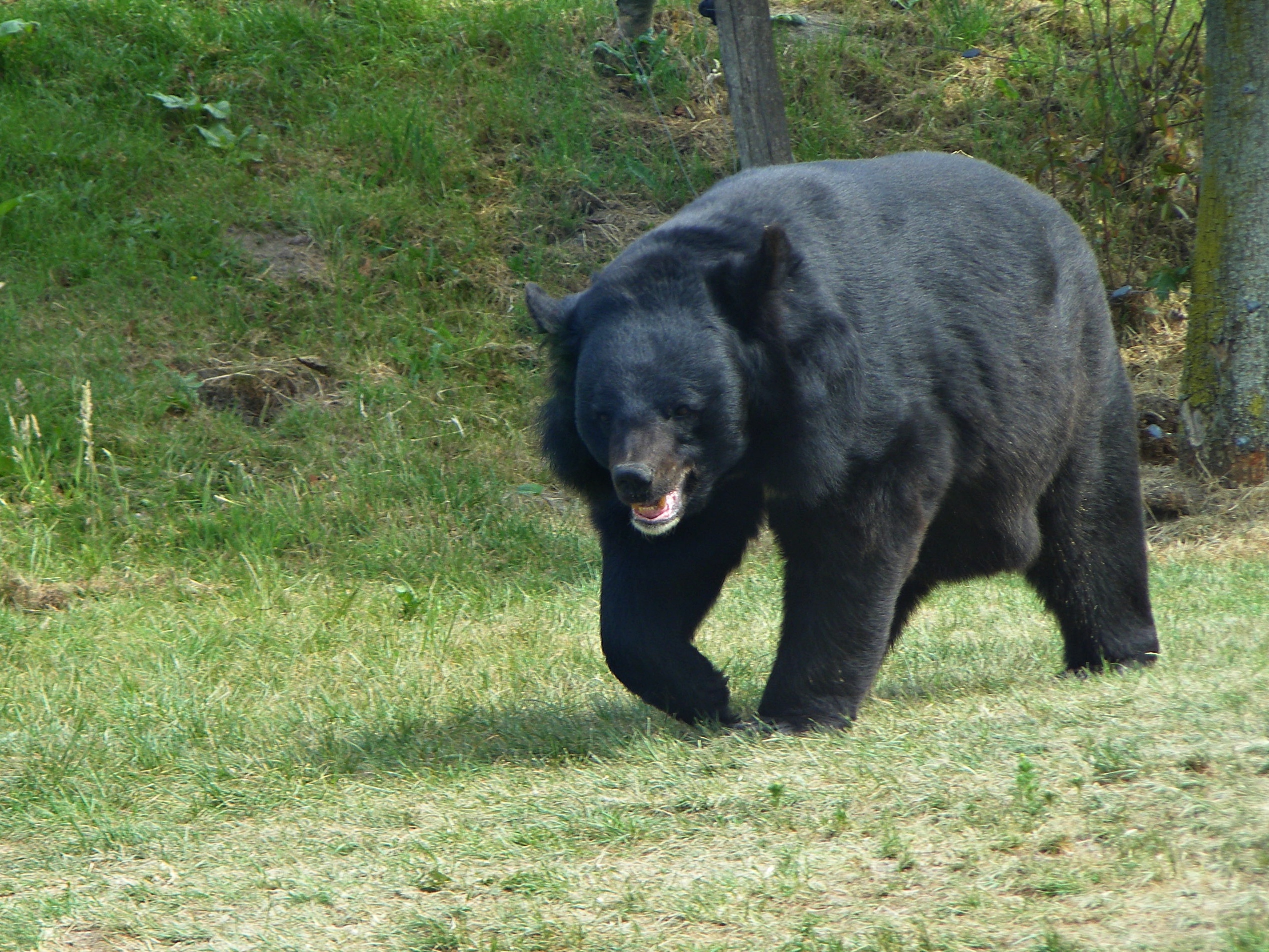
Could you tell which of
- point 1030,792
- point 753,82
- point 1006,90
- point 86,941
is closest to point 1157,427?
point 1006,90

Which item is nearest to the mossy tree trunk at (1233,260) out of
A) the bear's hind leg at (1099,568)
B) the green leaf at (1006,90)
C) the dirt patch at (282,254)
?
the green leaf at (1006,90)

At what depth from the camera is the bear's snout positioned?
11.8ft

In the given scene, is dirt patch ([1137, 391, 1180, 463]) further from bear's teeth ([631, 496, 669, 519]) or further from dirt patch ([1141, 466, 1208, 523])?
bear's teeth ([631, 496, 669, 519])

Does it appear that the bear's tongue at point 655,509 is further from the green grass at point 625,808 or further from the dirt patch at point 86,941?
the dirt patch at point 86,941

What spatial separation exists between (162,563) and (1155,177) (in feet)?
22.2

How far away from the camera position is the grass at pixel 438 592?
2.97m

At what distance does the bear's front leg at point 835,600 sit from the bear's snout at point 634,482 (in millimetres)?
462

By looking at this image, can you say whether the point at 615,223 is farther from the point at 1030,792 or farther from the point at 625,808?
the point at 1030,792

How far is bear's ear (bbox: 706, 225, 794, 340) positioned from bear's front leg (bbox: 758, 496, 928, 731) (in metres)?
0.53

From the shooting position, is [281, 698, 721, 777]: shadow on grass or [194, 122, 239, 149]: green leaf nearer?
[281, 698, 721, 777]: shadow on grass

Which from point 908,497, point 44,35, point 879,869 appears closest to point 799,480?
point 908,497

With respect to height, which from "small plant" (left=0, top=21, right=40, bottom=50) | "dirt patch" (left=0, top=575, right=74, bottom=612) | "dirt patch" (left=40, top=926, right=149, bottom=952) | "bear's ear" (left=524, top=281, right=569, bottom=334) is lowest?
"dirt patch" (left=0, top=575, right=74, bottom=612)

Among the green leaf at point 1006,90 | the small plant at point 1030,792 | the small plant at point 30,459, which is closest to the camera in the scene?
the small plant at point 1030,792

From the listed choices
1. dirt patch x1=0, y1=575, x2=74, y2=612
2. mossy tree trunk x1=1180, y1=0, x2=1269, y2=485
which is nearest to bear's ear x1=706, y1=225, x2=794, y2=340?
dirt patch x1=0, y1=575, x2=74, y2=612
